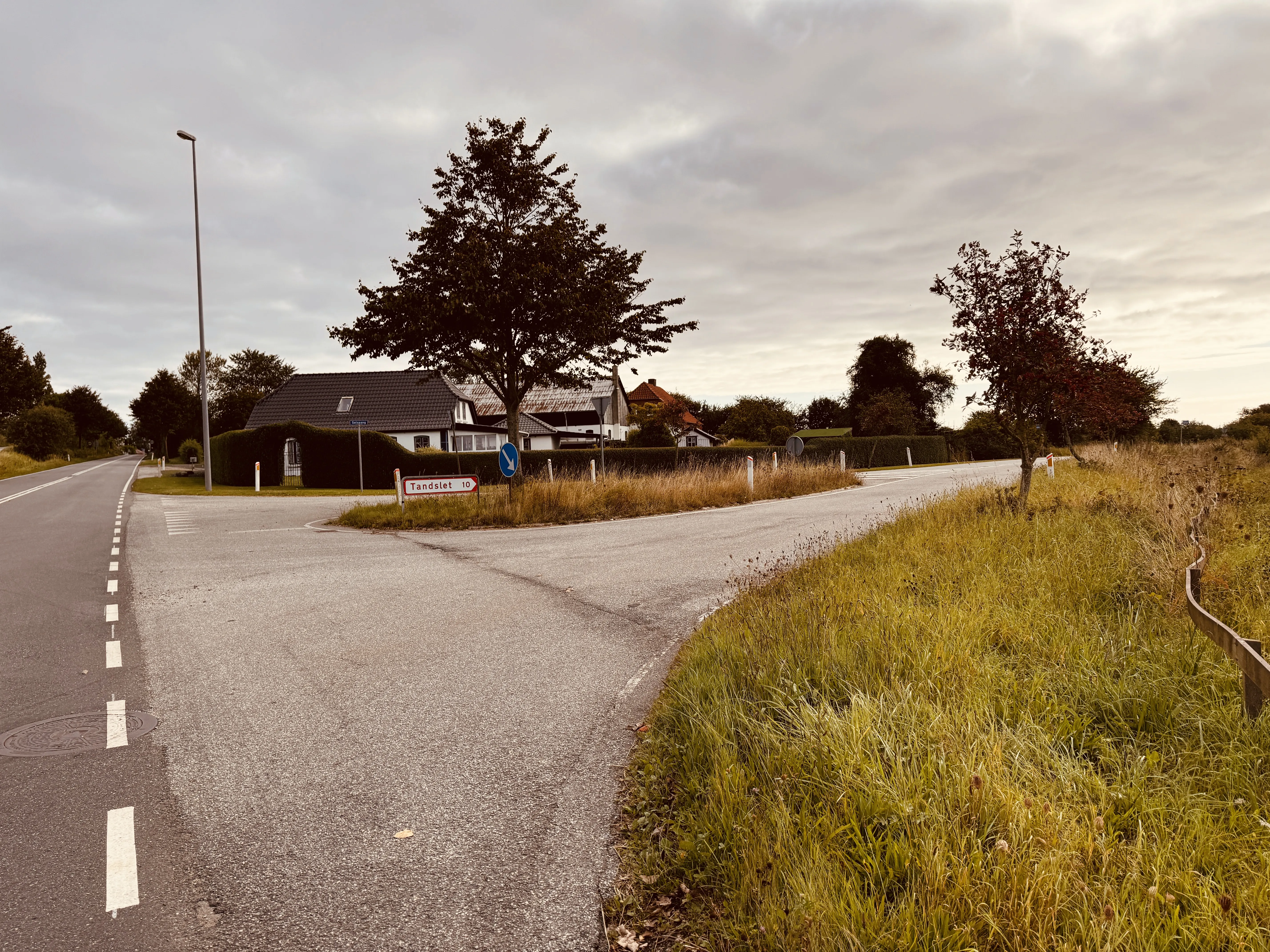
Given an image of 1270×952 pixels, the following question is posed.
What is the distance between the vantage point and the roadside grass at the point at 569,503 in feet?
54.9

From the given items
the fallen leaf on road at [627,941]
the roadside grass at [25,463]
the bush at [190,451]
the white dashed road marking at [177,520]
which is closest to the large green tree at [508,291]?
the white dashed road marking at [177,520]

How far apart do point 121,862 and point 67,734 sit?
1.98 m

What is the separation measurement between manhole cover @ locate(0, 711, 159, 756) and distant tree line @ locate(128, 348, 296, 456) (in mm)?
66899

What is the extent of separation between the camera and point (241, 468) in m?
35.2

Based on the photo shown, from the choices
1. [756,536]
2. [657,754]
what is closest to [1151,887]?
[657,754]

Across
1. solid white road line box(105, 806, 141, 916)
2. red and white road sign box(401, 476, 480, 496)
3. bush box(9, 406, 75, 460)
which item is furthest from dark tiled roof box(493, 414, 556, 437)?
solid white road line box(105, 806, 141, 916)

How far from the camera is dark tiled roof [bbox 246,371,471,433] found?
4916 cm

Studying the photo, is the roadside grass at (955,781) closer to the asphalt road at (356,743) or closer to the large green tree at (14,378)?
the asphalt road at (356,743)

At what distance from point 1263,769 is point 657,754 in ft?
8.85

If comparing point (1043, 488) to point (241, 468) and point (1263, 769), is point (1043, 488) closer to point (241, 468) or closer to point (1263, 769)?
point (1263, 769)

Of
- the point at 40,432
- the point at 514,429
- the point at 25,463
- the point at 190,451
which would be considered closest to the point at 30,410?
the point at 40,432

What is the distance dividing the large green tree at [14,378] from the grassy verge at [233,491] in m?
32.7

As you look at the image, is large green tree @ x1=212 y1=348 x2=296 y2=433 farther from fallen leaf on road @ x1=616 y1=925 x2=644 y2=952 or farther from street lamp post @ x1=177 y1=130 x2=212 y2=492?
fallen leaf on road @ x1=616 y1=925 x2=644 y2=952

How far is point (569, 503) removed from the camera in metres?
17.8
